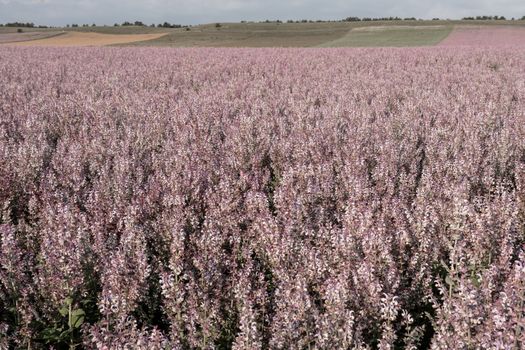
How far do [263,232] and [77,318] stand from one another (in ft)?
5.30

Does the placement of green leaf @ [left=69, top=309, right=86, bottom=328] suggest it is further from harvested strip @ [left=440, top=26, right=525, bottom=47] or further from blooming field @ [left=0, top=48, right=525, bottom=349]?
harvested strip @ [left=440, top=26, right=525, bottom=47]

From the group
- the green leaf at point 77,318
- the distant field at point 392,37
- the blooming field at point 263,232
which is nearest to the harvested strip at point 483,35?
the distant field at point 392,37

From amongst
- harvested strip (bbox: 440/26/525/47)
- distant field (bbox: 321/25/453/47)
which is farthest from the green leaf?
harvested strip (bbox: 440/26/525/47)

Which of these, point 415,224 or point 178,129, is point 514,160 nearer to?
point 415,224

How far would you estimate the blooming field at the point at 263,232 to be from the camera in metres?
2.81

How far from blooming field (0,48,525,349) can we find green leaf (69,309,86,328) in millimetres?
97

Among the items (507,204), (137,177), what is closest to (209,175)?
(137,177)

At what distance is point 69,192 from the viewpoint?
5055 millimetres

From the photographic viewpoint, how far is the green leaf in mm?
3301

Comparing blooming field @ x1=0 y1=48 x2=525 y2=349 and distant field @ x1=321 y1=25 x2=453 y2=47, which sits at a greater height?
distant field @ x1=321 y1=25 x2=453 y2=47

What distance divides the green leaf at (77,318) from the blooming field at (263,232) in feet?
0.32

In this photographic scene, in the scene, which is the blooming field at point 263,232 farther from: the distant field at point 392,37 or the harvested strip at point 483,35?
the harvested strip at point 483,35

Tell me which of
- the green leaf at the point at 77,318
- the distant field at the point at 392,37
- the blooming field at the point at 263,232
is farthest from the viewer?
the distant field at the point at 392,37

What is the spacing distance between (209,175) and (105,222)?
4.46 feet
